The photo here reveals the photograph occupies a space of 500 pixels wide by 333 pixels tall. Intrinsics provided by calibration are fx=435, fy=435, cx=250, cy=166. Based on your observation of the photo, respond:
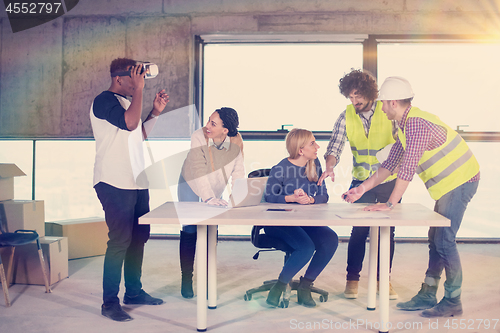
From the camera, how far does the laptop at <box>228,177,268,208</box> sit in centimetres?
247

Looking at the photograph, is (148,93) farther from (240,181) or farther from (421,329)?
(421,329)

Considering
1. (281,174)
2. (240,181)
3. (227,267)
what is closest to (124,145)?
(240,181)

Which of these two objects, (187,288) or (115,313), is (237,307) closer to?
(187,288)

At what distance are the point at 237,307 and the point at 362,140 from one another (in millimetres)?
1423

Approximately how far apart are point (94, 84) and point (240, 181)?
3.21m

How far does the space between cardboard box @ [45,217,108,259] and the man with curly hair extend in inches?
93.5

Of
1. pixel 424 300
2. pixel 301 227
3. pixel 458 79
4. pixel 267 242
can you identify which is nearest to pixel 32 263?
pixel 267 242

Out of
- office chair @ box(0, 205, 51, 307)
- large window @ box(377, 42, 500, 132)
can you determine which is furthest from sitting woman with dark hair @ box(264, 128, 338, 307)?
large window @ box(377, 42, 500, 132)

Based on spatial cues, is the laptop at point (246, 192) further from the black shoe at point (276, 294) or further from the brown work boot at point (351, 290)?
the brown work boot at point (351, 290)

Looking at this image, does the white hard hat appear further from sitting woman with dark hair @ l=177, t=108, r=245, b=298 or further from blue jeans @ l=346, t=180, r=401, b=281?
sitting woman with dark hair @ l=177, t=108, r=245, b=298

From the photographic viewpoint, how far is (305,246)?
105 inches

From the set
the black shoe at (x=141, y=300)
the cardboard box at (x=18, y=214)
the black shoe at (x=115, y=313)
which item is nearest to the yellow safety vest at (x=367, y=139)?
the black shoe at (x=141, y=300)

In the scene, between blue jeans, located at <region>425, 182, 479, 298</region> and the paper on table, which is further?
blue jeans, located at <region>425, 182, 479, 298</region>

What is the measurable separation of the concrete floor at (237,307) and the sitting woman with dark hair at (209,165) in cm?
37
